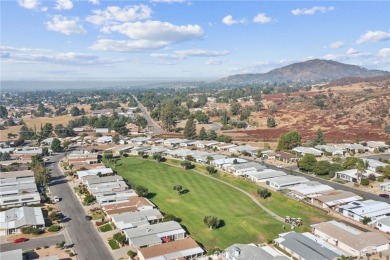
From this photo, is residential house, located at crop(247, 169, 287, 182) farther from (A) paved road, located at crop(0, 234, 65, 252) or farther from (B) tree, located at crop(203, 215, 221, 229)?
(A) paved road, located at crop(0, 234, 65, 252)

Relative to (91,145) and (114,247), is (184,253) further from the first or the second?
(91,145)

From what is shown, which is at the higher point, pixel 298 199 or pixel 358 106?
pixel 358 106

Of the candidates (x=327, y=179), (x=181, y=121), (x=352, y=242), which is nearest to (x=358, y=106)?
(x=181, y=121)

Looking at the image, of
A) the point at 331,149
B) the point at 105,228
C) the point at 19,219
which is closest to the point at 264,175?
the point at 331,149

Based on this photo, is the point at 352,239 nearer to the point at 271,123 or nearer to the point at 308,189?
the point at 308,189

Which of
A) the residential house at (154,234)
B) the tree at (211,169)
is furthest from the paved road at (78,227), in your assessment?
the tree at (211,169)
